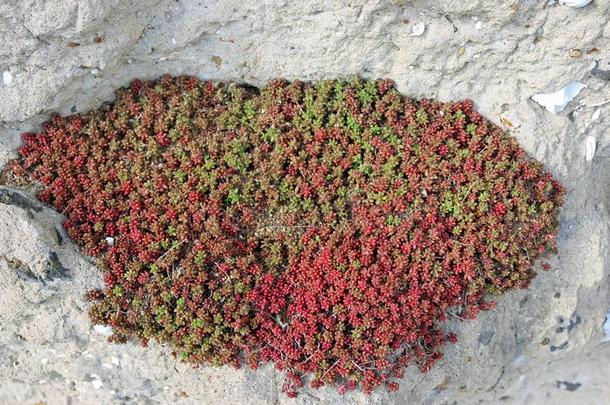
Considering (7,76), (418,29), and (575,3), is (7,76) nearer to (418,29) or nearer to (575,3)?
(418,29)

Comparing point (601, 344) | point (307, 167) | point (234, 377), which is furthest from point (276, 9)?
point (601, 344)

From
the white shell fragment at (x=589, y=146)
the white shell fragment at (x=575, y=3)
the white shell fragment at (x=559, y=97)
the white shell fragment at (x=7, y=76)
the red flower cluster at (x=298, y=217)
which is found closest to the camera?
the white shell fragment at (x=575, y=3)

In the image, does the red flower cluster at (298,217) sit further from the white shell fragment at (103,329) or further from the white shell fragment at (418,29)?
the white shell fragment at (418,29)

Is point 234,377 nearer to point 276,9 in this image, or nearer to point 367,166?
point 367,166

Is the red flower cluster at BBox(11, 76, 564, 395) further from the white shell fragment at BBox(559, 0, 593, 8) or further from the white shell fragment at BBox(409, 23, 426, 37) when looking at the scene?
the white shell fragment at BBox(559, 0, 593, 8)

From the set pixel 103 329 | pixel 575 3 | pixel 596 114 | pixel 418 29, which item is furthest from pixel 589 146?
pixel 103 329

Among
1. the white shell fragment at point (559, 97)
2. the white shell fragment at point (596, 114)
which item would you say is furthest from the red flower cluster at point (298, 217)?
the white shell fragment at point (596, 114)

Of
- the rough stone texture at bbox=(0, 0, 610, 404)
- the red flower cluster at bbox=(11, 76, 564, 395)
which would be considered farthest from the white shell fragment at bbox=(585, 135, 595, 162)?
the red flower cluster at bbox=(11, 76, 564, 395)
